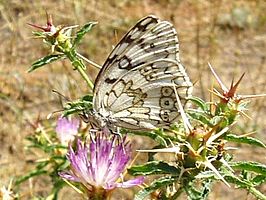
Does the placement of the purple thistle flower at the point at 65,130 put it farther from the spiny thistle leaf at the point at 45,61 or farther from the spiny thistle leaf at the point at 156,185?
the spiny thistle leaf at the point at 156,185

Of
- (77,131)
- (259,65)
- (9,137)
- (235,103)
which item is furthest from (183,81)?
(259,65)

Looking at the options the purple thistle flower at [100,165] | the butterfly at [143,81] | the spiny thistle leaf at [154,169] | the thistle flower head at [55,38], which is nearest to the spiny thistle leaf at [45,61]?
the thistle flower head at [55,38]

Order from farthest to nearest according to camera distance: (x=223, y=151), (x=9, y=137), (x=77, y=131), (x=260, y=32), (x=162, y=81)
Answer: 1. (x=260, y=32)
2. (x=9, y=137)
3. (x=77, y=131)
4. (x=162, y=81)
5. (x=223, y=151)

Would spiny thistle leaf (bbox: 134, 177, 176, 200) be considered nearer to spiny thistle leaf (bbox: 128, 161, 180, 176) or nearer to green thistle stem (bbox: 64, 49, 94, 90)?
spiny thistle leaf (bbox: 128, 161, 180, 176)

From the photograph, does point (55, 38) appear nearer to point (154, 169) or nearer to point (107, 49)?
point (154, 169)

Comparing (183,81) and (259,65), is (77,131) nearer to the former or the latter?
(183,81)

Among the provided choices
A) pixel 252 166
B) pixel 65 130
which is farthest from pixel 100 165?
pixel 65 130
